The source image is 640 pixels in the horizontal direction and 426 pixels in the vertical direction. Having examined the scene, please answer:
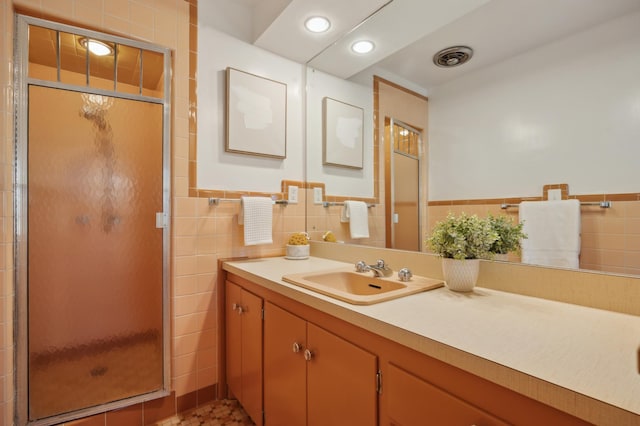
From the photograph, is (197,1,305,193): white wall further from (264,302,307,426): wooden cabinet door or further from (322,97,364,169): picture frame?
(264,302,307,426): wooden cabinet door

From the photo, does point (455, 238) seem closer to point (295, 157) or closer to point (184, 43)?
point (295, 157)

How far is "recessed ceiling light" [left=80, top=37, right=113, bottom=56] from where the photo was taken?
1431 mm

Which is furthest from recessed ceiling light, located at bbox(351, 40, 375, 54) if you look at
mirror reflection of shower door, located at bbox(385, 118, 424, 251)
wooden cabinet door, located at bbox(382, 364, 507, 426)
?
wooden cabinet door, located at bbox(382, 364, 507, 426)

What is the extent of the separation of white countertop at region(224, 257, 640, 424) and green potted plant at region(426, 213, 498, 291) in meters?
0.05

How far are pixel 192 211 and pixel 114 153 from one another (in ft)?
1.51

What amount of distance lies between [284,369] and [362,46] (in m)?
1.67

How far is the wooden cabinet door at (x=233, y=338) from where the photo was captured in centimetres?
153

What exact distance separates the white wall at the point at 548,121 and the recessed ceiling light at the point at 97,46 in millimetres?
1569

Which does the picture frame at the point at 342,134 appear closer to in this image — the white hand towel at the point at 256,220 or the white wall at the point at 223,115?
A: the white wall at the point at 223,115

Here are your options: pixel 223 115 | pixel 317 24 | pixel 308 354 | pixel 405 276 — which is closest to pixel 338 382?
pixel 308 354

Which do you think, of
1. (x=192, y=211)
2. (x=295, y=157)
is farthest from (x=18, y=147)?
(x=295, y=157)

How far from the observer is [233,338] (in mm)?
1603

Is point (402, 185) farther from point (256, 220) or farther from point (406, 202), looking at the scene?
point (256, 220)

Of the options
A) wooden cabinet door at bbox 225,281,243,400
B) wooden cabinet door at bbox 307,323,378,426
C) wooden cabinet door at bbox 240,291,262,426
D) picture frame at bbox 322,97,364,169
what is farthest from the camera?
picture frame at bbox 322,97,364,169
